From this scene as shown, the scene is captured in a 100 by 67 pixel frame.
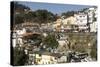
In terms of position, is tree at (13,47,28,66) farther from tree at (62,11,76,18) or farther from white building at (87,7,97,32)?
white building at (87,7,97,32)

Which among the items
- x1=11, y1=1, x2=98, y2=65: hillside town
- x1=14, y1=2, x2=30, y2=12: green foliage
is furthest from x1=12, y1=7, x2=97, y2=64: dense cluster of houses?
x1=14, y1=2, x2=30, y2=12: green foliage

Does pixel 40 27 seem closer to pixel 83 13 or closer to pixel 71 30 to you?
pixel 71 30

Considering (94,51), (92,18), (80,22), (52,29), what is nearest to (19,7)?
(52,29)

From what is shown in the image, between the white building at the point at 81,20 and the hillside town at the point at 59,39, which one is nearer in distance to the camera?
the hillside town at the point at 59,39

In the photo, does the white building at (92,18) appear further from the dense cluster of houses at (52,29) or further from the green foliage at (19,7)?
the green foliage at (19,7)

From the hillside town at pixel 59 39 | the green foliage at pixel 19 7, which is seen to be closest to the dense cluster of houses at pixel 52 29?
the hillside town at pixel 59 39

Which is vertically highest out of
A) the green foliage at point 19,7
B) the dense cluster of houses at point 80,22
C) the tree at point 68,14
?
the green foliage at point 19,7

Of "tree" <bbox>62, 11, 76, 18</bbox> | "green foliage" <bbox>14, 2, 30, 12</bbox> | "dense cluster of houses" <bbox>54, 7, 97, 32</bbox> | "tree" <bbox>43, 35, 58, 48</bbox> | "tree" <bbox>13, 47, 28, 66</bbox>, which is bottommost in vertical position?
"tree" <bbox>13, 47, 28, 66</bbox>
